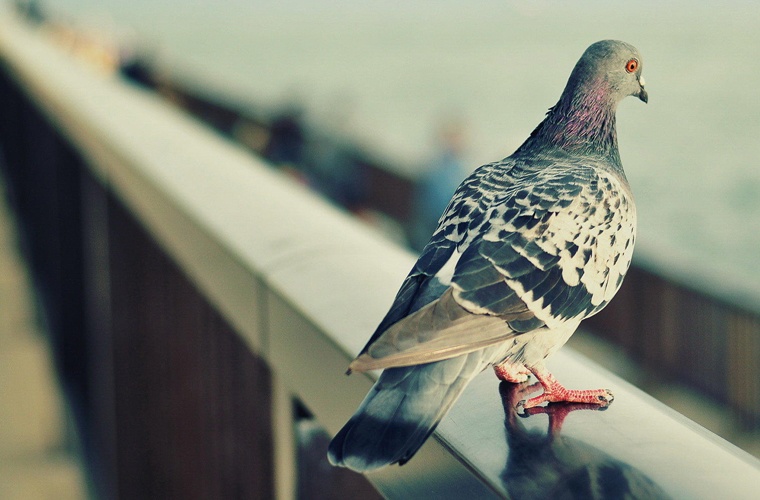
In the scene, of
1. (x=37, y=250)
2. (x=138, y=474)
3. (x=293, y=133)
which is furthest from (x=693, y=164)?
(x=138, y=474)

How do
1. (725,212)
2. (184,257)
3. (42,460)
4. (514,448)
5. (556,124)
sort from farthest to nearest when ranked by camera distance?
1. (725,212)
2. (42,460)
3. (184,257)
4. (556,124)
5. (514,448)

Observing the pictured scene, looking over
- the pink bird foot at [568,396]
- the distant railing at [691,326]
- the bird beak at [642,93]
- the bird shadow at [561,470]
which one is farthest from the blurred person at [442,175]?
the bird shadow at [561,470]

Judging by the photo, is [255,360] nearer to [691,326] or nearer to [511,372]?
[511,372]

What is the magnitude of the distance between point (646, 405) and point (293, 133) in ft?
25.7

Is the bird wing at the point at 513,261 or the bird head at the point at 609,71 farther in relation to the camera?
the bird head at the point at 609,71

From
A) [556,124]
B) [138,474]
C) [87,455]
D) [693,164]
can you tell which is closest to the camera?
[556,124]

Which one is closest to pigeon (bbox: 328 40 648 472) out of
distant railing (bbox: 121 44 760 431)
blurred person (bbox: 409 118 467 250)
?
blurred person (bbox: 409 118 467 250)

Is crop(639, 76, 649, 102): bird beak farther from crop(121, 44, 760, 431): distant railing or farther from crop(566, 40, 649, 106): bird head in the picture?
crop(121, 44, 760, 431): distant railing

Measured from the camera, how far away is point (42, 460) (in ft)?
17.3

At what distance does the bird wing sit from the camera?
3.99 ft

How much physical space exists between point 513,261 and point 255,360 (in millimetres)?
518

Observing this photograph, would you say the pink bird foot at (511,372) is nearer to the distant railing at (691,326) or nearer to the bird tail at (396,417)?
the bird tail at (396,417)

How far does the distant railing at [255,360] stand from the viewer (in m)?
0.98

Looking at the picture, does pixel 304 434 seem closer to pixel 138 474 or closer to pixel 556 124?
pixel 556 124
